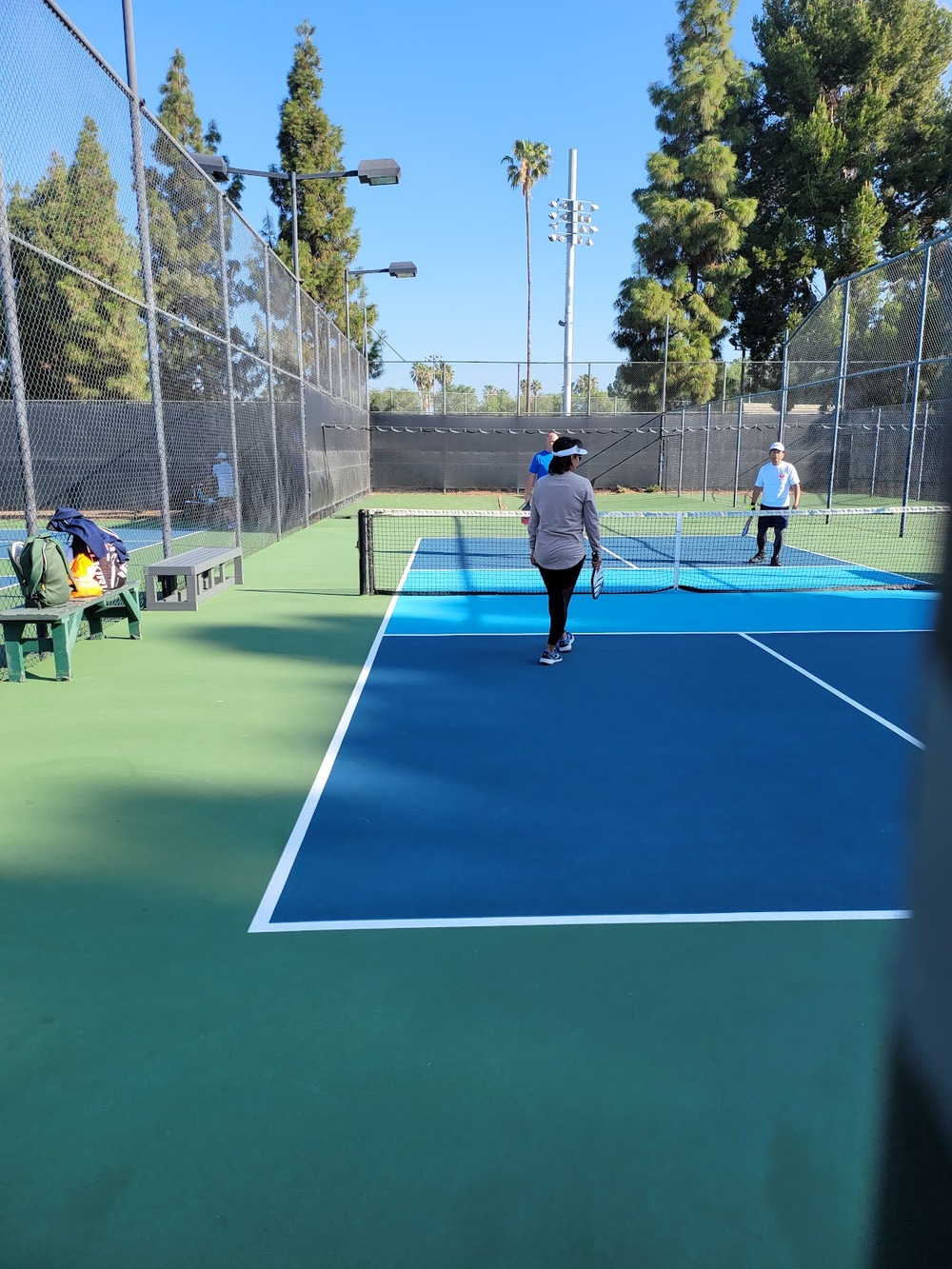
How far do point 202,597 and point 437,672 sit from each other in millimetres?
4281

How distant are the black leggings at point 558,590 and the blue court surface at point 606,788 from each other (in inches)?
13.5

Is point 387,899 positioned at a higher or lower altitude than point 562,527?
lower

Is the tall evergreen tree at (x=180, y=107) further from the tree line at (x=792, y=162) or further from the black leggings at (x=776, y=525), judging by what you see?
the black leggings at (x=776, y=525)

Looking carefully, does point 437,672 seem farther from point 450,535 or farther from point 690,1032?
point 450,535

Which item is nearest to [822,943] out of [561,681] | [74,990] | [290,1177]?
[290,1177]

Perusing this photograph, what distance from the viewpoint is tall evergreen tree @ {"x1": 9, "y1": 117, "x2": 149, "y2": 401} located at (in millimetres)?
9516

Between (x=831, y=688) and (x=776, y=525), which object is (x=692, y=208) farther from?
(x=831, y=688)

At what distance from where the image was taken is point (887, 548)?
16.6m

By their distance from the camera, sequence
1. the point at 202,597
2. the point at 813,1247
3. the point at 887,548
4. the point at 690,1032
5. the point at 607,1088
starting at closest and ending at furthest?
1. the point at 813,1247
2. the point at 607,1088
3. the point at 690,1032
4. the point at 202,597
5. the point at 887,548

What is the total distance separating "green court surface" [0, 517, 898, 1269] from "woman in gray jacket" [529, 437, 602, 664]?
3.53 meters

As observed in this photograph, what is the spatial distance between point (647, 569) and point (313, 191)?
27.0 metres

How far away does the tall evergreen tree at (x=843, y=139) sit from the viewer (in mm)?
38438

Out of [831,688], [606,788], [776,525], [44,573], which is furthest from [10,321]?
[776,525]

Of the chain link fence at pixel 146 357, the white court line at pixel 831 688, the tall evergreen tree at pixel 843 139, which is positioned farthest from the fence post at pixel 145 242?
the tall evergreen tree at pixel 843 139
